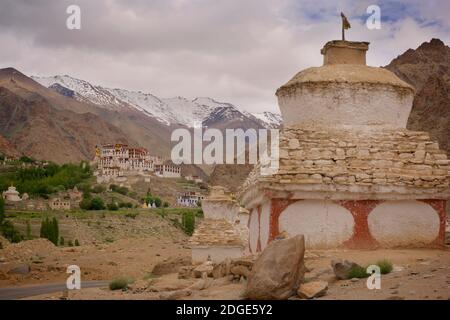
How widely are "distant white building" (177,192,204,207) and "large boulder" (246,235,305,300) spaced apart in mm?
107886

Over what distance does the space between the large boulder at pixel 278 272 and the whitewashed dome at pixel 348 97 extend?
5.39m

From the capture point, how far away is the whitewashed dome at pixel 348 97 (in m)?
14.9

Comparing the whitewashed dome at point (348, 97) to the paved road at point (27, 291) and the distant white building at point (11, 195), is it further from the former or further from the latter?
the distant white building at point (11, 195)

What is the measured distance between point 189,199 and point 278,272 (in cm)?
11489

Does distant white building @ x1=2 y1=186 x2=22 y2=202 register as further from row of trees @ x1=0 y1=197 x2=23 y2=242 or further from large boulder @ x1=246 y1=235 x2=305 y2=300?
large boulder @ x1=246 y1=235 x2=305 y2=300

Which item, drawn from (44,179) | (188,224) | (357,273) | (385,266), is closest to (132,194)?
(44,179)

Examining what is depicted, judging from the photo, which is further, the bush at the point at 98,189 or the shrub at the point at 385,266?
the bush at the point at 98,189

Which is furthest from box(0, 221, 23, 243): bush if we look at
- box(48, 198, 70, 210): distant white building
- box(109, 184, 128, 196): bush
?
box(109, 184, 128, 196): bush

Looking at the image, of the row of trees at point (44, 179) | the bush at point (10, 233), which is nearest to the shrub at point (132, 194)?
the row of trees at point (44, 179)

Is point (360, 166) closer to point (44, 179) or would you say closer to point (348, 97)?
point (348, 97)

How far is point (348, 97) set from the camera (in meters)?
14.9

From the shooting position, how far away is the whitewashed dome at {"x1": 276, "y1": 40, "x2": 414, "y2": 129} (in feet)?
48.8
